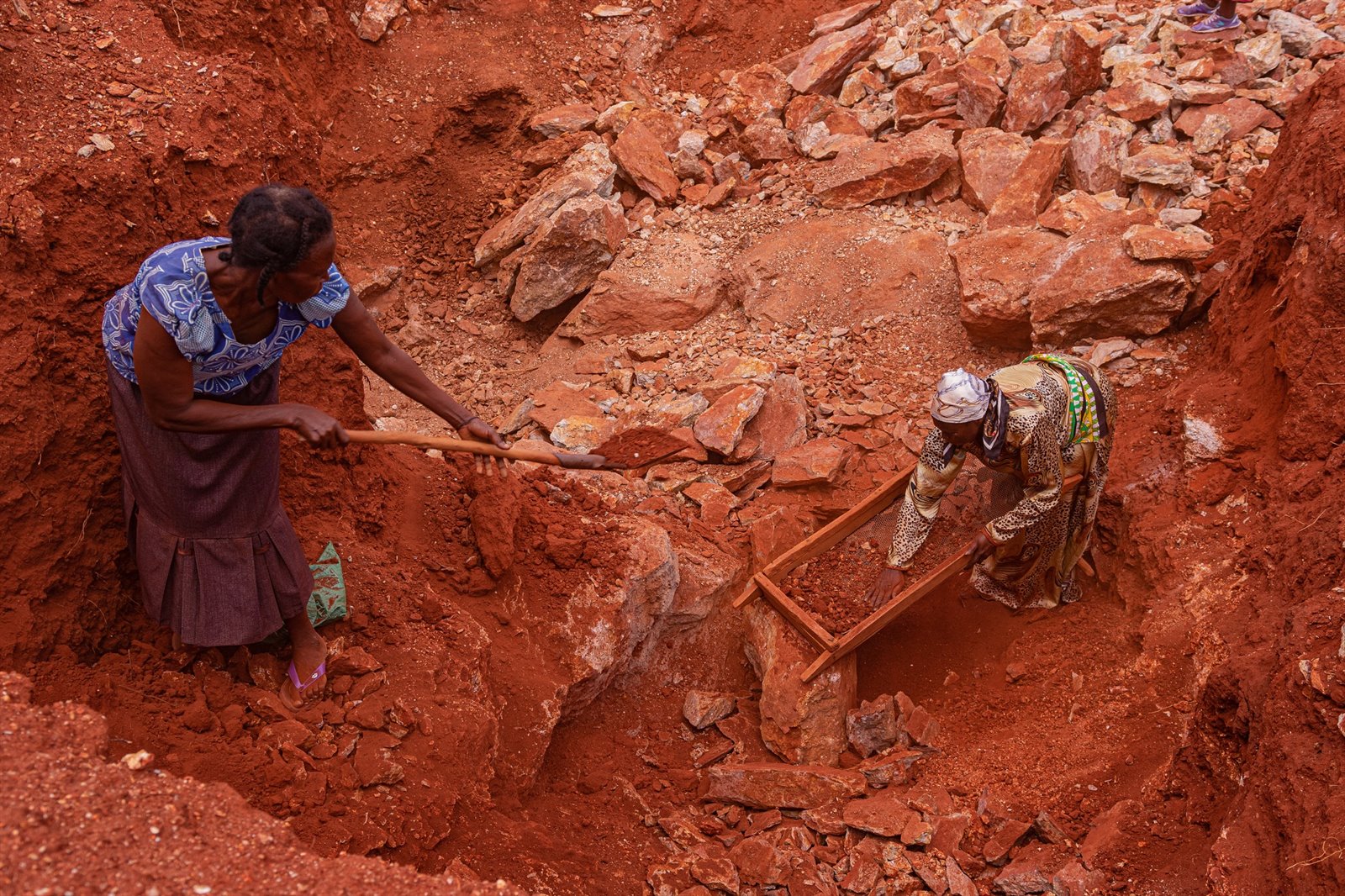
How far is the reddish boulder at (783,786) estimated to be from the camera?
3904 mm

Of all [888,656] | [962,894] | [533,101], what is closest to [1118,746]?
[962,894]

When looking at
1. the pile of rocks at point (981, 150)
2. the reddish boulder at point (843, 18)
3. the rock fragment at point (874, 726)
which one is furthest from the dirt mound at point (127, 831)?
the reddish boulder at point (843, 18)

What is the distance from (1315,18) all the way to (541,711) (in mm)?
6791

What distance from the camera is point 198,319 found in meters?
2.42

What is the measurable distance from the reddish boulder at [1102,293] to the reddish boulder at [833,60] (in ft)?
9.05

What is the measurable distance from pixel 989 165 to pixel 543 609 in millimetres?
4363

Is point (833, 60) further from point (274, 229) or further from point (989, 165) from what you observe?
point (274, 229)

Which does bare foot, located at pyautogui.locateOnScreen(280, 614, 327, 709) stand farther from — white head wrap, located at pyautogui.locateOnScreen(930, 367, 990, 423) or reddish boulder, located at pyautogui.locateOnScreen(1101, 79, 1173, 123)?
reddish boulder, located at pyautogui.locateOnScreen(1101, 79, 1173, 123)

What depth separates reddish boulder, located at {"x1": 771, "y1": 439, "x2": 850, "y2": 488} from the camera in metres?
5.07

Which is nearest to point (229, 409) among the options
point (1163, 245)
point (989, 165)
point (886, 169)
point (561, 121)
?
point (1163, 245)

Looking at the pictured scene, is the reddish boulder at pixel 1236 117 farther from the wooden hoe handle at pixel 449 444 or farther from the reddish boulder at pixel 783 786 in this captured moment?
the wooden hoe handle at pixel 449 444

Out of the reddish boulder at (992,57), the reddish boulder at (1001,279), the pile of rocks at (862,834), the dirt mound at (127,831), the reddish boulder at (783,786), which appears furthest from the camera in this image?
the reddish boulder at (992,57)

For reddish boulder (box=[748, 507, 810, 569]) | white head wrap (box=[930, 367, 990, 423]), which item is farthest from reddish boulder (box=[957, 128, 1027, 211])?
white head wrap (box=[930, 367, 990, 423])

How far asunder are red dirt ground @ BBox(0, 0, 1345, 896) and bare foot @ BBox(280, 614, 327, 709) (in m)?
0.06
